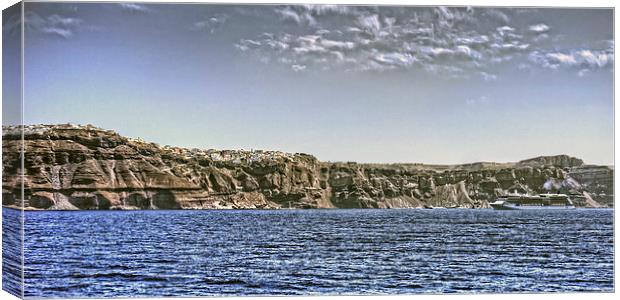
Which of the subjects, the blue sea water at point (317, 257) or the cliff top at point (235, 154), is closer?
the blue sea water at point (317, 257)

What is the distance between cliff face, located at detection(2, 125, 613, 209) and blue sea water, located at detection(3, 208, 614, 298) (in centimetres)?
176

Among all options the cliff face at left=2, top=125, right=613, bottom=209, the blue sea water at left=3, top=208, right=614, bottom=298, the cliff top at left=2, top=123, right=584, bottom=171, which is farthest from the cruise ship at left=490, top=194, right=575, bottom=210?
the cliff top at left=2, top=123, right=584, bottom=171

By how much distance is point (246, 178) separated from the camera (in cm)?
6612

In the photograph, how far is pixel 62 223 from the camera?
43469mm

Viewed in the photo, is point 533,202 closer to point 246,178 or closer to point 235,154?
point 246,178

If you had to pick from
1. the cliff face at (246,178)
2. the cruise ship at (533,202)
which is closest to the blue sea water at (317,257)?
the cliff face at (246,178)

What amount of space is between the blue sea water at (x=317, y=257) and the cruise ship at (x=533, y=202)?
4.31 m

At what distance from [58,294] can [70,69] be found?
16.1 m

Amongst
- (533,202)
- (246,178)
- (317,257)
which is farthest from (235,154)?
(317,257)

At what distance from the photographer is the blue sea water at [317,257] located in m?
24.6

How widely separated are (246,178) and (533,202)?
576 inches

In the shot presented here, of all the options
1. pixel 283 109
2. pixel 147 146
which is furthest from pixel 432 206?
pixel 283 109

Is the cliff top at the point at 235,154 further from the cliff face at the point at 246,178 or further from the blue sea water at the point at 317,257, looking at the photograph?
the blue sea water at the point at 317,257

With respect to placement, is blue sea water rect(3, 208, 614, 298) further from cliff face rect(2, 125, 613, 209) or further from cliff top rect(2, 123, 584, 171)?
cliff top rect(2, 123, 584, 171)
